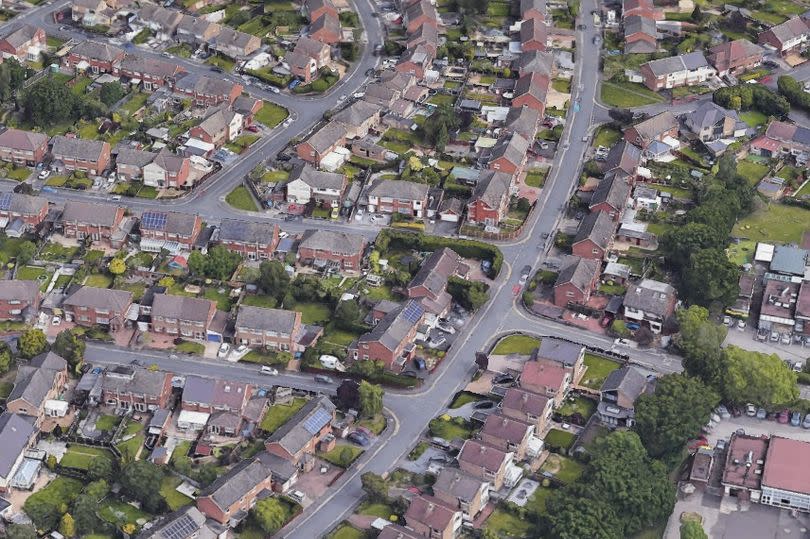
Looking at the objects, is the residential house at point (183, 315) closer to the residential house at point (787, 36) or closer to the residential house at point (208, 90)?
the residential house at point (208, 90)

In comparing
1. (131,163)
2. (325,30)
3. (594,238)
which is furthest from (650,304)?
(325,30)

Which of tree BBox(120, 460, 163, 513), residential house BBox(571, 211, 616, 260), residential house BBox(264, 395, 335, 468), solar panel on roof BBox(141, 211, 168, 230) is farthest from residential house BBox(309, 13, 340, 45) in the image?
tree BBox(120, 460, 163, 513)

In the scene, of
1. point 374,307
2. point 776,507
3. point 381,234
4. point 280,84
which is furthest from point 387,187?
point 776,507

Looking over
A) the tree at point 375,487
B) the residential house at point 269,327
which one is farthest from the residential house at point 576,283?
the tree at point 375,487

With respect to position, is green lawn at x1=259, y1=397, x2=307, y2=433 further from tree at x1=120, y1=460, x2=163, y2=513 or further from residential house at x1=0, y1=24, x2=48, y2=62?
residential house at x1=0, y1=24, x2=48, y2=62

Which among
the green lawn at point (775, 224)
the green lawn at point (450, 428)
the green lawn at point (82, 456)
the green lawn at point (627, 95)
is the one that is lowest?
the green lawn at point (627, 95)

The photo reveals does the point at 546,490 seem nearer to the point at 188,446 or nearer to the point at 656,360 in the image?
the point at 656,360

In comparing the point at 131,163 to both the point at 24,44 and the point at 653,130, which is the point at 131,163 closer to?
the point at 24,44
